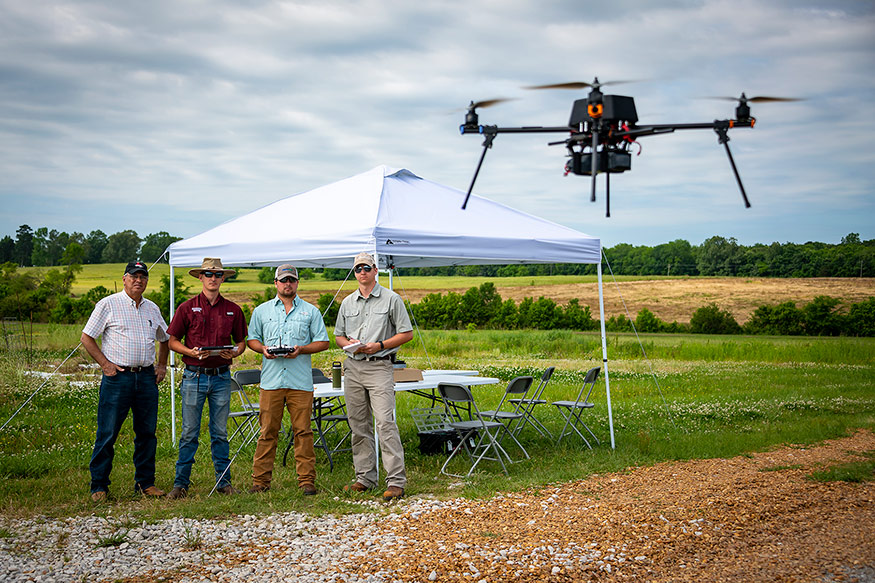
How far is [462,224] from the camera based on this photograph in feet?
23.4

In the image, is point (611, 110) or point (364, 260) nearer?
point (611, 110)

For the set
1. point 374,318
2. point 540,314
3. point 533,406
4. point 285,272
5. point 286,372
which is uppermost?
point 285,272

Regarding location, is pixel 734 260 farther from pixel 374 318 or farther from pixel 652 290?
pixel 374 318

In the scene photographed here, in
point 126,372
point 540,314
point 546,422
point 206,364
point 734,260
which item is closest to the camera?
point 126,372

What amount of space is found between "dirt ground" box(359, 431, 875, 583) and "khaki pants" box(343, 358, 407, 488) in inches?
26.5

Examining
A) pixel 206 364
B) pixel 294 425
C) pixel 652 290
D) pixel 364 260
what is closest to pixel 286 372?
pixel 294 425

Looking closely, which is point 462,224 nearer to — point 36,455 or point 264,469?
point 264,469

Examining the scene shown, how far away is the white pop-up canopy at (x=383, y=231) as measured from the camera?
21.0ft

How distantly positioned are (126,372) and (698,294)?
3998 cm

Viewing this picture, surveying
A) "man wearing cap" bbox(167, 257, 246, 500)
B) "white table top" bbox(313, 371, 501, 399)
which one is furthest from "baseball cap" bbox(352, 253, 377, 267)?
"white table top" bbox(313, 371, 501, 399)

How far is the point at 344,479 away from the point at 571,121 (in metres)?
3.52

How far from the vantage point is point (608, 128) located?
4.65 m

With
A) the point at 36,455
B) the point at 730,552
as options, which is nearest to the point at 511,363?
the point at 36,455

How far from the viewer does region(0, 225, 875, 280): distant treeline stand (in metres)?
44.4
